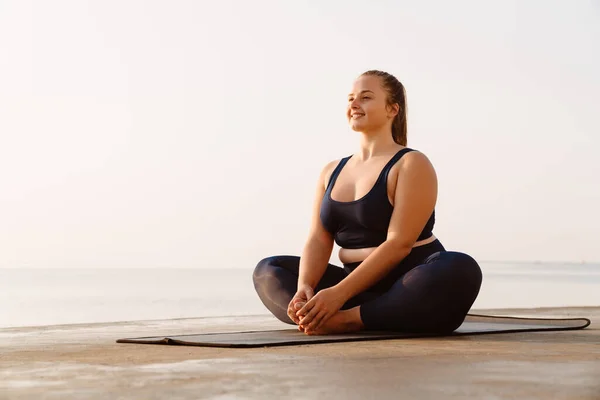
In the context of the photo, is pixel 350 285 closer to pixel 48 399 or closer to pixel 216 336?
pixel 216 336

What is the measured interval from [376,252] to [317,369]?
4.42 feet

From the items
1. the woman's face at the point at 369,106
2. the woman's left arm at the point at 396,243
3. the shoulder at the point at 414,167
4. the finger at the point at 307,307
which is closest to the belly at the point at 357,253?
the woman's left arm at the point at 396,243

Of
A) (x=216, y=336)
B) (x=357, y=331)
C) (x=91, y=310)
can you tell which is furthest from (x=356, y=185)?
(x=91, y=310)

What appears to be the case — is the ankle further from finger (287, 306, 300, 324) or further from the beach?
the beach

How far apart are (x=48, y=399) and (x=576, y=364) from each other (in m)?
1.29

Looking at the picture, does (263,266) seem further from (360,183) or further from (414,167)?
(414,167)

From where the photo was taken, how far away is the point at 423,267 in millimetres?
3680

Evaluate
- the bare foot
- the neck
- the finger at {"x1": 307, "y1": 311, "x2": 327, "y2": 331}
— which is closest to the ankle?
the bare foot

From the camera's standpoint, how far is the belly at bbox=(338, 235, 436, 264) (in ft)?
12.7

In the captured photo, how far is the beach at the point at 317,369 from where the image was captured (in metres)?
2.01

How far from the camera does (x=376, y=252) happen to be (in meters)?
3.71

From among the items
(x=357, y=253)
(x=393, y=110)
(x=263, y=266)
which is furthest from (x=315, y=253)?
(x=393, y=110)

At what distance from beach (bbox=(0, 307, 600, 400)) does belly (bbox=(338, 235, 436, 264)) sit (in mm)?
455

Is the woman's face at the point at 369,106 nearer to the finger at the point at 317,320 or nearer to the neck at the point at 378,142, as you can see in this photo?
the neck at the point at 378,142
